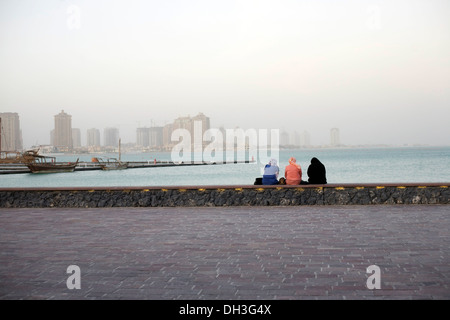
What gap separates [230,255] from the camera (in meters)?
6.46

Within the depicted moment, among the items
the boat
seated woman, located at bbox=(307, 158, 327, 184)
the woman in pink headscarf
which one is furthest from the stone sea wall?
the boat

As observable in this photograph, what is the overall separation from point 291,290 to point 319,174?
8168 millimetres

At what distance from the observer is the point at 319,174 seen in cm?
1262

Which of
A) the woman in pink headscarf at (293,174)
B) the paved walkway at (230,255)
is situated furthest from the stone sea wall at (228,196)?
the paved walkway at (230,255)

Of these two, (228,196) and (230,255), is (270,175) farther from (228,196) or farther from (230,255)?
(230,255)

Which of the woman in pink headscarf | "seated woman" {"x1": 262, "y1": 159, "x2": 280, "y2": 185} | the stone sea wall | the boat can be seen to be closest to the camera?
the stone sea wall

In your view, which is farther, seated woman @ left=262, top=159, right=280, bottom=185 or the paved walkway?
seated woman @ left=262, top=159, right=280, bottom=185

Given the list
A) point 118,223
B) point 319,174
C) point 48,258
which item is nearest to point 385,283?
point 48,258

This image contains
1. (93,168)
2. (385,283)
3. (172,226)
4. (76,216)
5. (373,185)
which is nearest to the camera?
(385,283)

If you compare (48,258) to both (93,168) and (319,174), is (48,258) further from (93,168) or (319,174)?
(93,168)

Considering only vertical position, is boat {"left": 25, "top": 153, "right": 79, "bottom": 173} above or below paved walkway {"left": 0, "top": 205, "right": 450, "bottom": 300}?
below

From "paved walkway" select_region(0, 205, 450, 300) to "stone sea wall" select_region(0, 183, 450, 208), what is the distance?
123 centimetres

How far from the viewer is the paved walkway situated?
4.78 m

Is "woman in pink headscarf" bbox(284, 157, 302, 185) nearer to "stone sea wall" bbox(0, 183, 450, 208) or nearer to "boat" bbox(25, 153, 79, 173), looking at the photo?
"stone sea wall" bbox(0, 183, 450, 208)
